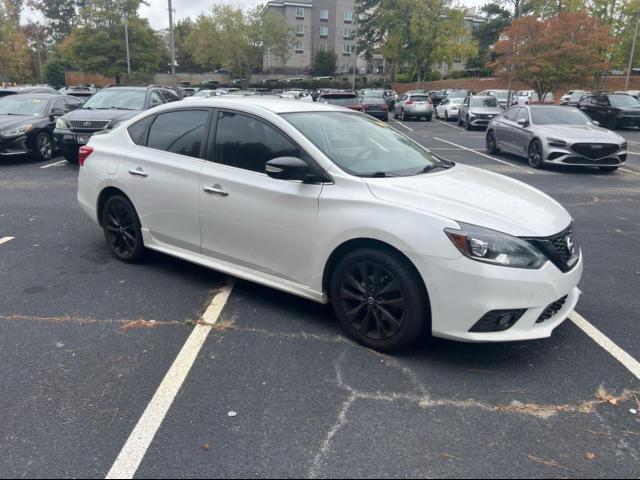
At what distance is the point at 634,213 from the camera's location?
8.23 m

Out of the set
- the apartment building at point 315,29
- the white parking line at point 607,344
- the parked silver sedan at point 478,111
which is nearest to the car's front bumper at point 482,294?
the white parking line at point 607,344

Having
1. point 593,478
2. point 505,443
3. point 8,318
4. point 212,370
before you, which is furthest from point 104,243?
point 593,478

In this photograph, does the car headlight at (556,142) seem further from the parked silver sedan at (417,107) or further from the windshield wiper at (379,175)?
the parked silver sedan at (417,107)

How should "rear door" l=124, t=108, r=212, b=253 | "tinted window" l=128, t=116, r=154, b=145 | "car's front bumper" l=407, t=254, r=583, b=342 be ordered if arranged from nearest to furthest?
1. "car's front bumper" l=407, t=254, r=583, b=342
2. "rear door" l=124, t=108, r=212, b=253
3. "tinted window" l=128, t=116, r=154, b=145

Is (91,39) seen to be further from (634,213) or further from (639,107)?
(634,213)

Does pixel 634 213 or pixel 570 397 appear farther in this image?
pixel 634 213

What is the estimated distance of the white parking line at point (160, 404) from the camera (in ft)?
8.69

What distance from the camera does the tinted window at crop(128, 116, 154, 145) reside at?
5258mm

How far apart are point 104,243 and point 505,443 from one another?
16.4ft

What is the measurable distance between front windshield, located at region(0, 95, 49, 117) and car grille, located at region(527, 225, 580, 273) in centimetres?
1271

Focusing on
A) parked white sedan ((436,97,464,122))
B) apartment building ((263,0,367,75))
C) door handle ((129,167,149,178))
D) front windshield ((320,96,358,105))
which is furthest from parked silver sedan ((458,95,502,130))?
apartment building ((263,0,367,75))

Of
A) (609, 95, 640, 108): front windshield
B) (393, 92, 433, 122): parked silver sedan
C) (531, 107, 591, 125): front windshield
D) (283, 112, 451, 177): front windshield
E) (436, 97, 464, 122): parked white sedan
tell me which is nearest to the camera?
(283, 112, 451, 177): front windshield

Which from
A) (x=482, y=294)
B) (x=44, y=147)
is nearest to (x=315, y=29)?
(x=44, y=147)

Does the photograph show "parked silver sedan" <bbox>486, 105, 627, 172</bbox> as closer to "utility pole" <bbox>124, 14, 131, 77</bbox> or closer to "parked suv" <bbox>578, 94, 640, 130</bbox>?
"parked suv" <bbox>578, 94, 640, 130</bbox>
